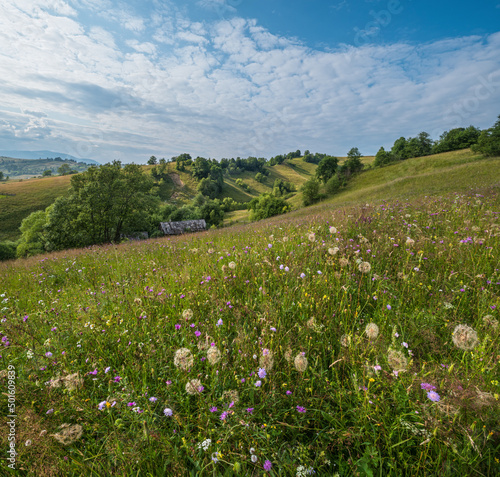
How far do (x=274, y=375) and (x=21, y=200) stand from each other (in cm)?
10441

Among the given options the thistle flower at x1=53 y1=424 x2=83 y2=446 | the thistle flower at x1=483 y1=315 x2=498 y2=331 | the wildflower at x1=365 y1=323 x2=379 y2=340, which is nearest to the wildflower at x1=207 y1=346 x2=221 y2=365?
the thistle flower at x1=53 y1=424 x2=83 y2=446

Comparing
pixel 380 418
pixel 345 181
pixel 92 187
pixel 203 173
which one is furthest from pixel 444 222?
pixel 203 173

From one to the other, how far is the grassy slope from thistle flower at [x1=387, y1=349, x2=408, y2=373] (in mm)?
84658

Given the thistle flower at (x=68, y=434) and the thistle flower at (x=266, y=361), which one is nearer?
the thistle flower at (x=68, y=434)

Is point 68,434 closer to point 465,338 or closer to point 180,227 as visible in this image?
point 465,338

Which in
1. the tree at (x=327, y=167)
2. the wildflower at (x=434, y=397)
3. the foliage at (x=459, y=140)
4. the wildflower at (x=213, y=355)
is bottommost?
the wildflower at (x=213, y=355)

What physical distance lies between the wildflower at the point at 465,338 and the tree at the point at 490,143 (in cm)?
6748

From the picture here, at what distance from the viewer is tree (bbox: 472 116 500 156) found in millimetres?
46375

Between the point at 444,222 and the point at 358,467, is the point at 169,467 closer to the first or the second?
the point at 358,467

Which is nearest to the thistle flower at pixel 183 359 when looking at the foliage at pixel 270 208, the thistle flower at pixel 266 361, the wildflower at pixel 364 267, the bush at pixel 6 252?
the thistle flower at pixel 266 361

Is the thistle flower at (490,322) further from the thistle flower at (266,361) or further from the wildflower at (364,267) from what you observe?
the thistle flower at (266,361)

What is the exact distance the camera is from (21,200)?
73.9 meters

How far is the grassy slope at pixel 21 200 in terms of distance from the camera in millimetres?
63125

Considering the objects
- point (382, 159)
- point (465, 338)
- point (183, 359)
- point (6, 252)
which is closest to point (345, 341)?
point (465, 338)
